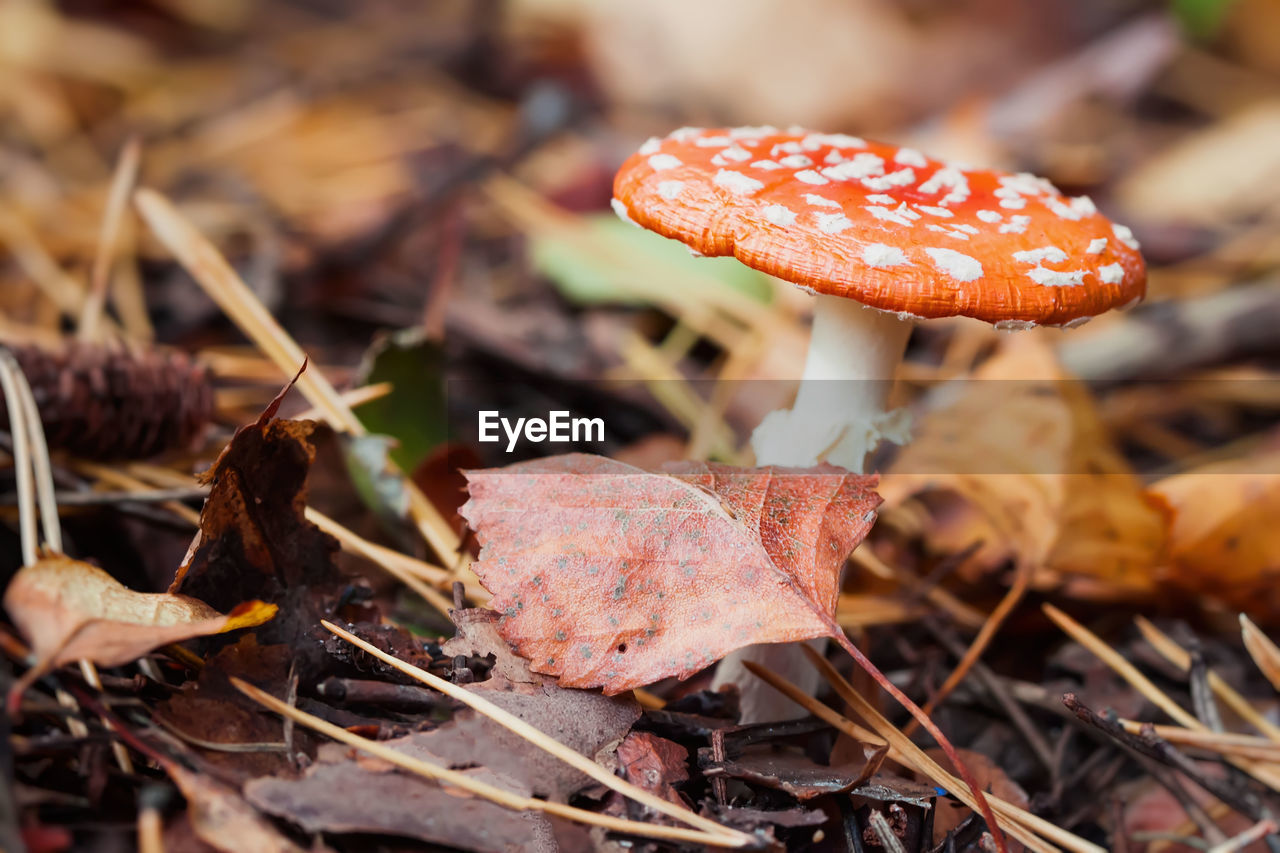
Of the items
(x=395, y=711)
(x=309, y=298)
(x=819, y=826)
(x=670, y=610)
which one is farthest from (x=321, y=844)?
(x=309, y=298)

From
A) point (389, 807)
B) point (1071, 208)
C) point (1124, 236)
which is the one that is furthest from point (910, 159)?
point (389, 807)

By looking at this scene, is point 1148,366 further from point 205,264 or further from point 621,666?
point 205,264

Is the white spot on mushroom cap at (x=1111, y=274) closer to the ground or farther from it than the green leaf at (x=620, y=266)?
farther from it

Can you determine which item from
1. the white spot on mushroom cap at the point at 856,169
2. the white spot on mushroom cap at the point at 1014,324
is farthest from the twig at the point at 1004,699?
the white spot on mushroom cap at the point at 856,169

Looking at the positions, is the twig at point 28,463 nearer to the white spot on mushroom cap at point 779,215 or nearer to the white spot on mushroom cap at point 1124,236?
the white spot on mushroom cap at point 779,215

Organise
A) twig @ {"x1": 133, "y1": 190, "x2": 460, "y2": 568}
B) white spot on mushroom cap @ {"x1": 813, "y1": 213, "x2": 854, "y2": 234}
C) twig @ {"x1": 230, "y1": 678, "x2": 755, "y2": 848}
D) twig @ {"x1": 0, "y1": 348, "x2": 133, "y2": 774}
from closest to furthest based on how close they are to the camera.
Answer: twig @ {"x1": 230, "y1": 678, "x2": 755, "y2": 848}, white spot on mushroom cap @ {"x1": 813, "y1": 213, "x2": 854, "y2": 234}, twig @ {"x1": 0, "y1": 348, "x2": 133, "y2": 774}, twig @ {"x1": 133, "y1": 190, "x2": 460, "y2": 568}

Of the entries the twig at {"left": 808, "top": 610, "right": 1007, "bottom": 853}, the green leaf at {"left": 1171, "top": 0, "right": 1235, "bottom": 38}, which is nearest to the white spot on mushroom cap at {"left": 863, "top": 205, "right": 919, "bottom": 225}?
the twig at {"left": 808, "top": 610, "right": 1007, "bottom": 853}

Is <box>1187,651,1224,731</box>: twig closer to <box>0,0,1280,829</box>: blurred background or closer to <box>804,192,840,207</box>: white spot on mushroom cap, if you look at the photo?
<box>0,0,1280,829</box>: blurred background
